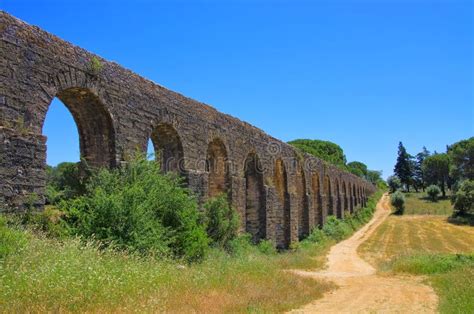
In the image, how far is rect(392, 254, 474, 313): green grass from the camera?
7.87 m

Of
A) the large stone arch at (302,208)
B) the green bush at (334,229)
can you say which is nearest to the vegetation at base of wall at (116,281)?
the large stone arch at (302,208)

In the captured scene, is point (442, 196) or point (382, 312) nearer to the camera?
point (382, 312)

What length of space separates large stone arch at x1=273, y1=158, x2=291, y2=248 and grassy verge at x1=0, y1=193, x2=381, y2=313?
10.8m

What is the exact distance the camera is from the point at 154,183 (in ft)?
31.2

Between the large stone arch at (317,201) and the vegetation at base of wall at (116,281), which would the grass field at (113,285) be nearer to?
the vegetation at base of wall at (116,281)

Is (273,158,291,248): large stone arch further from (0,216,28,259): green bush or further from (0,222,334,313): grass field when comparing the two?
(0,216,28,259): green bush

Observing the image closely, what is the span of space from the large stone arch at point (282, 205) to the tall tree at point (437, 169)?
56.7 m

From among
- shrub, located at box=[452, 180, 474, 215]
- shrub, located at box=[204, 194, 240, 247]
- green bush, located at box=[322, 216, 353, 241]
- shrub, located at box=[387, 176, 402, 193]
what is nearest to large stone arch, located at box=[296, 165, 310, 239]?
green bush, located at box=[322, 216, 353, 241]

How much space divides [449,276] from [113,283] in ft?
29.9

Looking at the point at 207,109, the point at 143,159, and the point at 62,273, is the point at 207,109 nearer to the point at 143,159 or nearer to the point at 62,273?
the point at 143,159

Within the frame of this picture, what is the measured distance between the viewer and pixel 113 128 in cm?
984

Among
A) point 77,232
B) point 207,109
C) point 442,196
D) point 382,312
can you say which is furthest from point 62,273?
point 442,196

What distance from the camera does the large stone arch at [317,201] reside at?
93.0 feet

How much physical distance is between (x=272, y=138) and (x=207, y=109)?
592cm
